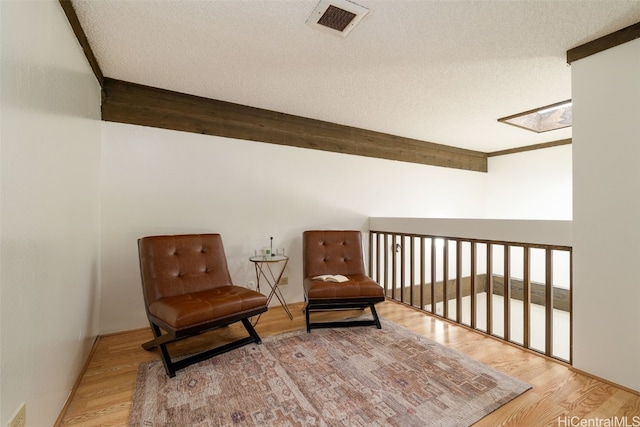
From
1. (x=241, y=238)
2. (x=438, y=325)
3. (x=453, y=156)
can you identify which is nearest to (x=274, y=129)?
(x=241, y=238)

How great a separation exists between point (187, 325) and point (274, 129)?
2269 millimetres

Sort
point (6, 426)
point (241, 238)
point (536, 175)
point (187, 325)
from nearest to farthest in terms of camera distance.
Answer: point (6, 426) → point (187, 325) → point (241, 238) → point (536, 175)

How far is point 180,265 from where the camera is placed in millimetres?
2375

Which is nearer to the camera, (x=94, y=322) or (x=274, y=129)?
(x=94, y=322)

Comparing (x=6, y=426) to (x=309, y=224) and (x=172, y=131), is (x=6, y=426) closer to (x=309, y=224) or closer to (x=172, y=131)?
(x=172, y=131)

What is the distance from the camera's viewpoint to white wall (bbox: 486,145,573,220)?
4.39m

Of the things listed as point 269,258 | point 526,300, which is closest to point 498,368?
point 526,300

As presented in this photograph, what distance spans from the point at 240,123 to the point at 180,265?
1631mm

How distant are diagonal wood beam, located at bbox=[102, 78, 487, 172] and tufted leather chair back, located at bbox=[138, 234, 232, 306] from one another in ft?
3.79

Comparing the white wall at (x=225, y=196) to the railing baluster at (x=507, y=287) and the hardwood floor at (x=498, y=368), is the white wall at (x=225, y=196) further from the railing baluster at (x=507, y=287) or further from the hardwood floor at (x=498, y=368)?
the railing baluster at (x=507, y=287)

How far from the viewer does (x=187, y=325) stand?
6.01 feet

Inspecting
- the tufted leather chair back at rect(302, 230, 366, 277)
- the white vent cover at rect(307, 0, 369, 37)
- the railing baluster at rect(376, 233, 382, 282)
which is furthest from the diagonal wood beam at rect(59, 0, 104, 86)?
the railing baluster at rect(376, 233, 382, 282)

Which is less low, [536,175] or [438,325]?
[536,175]

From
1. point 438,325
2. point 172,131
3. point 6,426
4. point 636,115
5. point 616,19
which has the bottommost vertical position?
point 438,325
